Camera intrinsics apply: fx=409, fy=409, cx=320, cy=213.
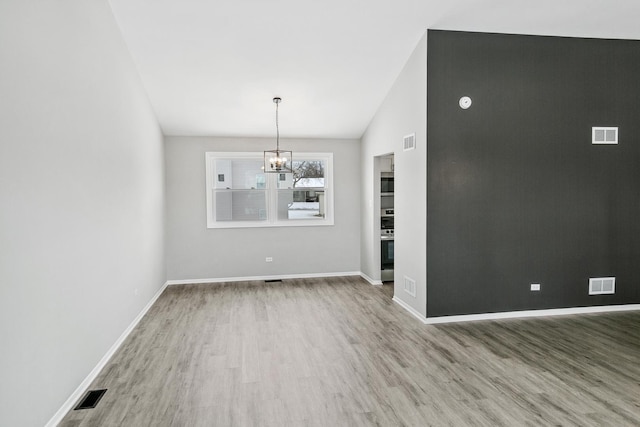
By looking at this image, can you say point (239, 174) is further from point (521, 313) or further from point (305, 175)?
point (521, 313)

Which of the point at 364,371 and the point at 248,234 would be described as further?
the point at 248,234

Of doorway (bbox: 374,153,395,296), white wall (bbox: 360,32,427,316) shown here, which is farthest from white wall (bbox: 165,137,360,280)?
white wall (bbox: 360,32,427,316)

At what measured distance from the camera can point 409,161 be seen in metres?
5.13

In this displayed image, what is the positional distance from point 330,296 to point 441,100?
3122mm

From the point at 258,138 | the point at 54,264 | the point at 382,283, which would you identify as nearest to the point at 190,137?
the point at 258,138

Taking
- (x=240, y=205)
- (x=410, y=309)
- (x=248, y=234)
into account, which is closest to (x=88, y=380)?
(x=410, y=309)

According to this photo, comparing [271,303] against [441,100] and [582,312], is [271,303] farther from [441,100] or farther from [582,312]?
[582,312]

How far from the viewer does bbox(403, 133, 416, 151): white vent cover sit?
4977mm

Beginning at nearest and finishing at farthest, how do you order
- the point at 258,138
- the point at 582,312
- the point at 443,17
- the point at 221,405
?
the point at 221,405
the point at 443,17
the point at 582,312
the point at 258,138

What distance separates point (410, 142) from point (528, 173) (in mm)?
1427

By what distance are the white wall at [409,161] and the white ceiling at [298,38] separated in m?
0.27

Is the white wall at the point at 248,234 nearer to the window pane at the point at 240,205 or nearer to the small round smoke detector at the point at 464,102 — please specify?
the window pane at the point at 240,205

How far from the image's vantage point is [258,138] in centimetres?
728

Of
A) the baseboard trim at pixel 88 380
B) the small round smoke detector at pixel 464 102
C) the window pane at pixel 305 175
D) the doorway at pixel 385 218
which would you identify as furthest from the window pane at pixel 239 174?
the small round smoke detector at pixel 464 102
